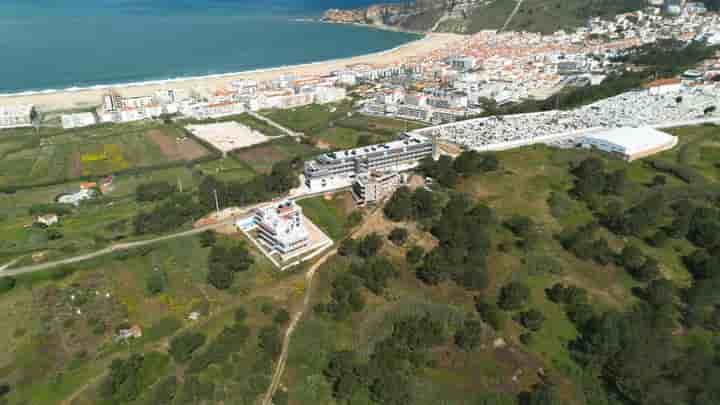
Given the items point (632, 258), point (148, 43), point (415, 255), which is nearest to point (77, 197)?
point (415, 255)

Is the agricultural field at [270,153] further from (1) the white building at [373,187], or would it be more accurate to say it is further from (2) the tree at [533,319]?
(2) the tree at [533,319]

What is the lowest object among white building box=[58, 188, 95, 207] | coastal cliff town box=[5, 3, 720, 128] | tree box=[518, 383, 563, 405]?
tree box=[518, 383, 563, 405]

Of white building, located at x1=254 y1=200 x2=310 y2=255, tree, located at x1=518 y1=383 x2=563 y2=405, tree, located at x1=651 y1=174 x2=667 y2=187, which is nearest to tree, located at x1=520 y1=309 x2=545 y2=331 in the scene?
tree, located at x1=518 y1=383 x2=563 y2=405

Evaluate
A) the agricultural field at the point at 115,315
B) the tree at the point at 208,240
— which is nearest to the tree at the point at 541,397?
the agricultural field at the point at 115,315

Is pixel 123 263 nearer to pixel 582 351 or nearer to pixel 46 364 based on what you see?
pixel 46 364

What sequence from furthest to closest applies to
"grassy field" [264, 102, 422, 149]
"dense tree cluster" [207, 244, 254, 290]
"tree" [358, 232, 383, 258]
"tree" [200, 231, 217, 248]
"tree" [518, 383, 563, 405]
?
"grassy field" [264, 102, 422, 149], "tree" [200, 231, 217, 248], "tree" [358, 232, 383, 258], "dense tree cluster" [207, 244, 254, 290], "tree" [518, 383, 563, 405]

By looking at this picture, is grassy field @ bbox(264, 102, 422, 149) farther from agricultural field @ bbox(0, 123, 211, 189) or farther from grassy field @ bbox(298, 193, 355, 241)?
grassy field @ bbox(298, 193, 355, 241)

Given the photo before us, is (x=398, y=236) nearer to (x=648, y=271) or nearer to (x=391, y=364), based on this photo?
(x=391, y=364)
